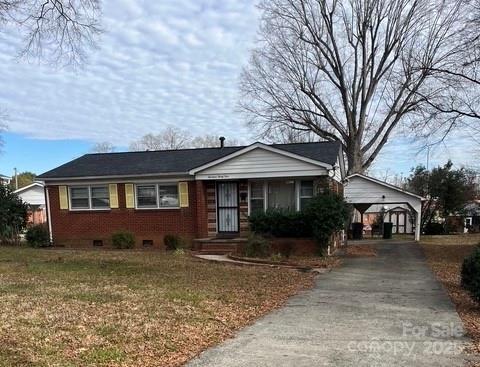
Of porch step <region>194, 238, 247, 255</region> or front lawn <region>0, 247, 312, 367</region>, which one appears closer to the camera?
front lawn <region>0, 247, 312, 367</region>

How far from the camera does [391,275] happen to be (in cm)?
1198

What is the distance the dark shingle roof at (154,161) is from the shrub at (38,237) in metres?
2.29

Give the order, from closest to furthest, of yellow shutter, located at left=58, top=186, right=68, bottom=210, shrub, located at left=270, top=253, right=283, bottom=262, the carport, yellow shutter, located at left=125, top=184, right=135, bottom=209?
1. shrub, located at left=270, top=253, right=283, bottom=262
2. yellow shutter, located at left=125, top=184, right=135, bottom=209
3. yellow shutter, located at left=58, top=186, right=68, bottom=210
4. the carport

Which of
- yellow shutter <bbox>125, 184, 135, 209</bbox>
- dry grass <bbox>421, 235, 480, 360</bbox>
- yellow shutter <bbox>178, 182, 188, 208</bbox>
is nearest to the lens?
dry grass <bbox>421, 235, 480, 360</bbox>

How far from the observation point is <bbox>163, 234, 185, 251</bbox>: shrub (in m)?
17.3

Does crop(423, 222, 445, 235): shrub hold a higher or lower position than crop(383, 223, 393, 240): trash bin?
lower

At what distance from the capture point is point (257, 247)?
1492 cm

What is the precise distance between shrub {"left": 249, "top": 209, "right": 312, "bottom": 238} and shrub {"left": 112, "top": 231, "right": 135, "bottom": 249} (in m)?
5.11

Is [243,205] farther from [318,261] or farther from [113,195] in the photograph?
[113,195]

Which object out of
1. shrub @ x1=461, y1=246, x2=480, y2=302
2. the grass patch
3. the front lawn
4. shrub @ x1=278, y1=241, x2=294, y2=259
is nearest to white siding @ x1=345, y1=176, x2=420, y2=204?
shrub @ x1=278, y1=241, x2=294, y2=259

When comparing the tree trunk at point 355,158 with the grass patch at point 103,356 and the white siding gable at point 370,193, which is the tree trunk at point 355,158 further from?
the grass patch at point 103,356

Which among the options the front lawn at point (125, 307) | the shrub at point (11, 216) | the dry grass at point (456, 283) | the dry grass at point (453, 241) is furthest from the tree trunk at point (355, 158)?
the shrub at point (11, 216)

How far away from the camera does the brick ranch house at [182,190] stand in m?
17.0

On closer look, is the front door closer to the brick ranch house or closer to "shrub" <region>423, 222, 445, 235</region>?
the brick ranch house
